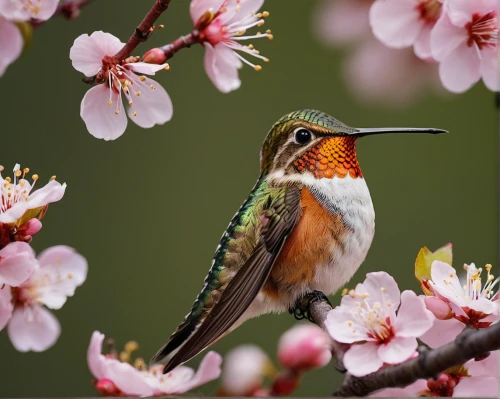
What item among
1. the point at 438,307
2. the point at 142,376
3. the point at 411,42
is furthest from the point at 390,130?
the point at 142,376

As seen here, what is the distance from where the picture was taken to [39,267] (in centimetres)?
130

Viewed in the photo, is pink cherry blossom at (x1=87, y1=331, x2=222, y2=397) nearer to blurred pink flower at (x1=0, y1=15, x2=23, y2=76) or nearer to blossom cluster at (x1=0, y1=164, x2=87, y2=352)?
blossom cluster at (x1=0, y1=164, x2=87, y2=352)

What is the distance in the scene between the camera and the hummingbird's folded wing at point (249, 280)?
1.23 meters

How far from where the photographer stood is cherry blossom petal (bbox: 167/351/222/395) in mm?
1326

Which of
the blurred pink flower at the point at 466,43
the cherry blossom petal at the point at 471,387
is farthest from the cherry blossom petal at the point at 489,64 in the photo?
the cherry blossom petal at the point at 471,387

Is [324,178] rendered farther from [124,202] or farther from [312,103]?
[124,202]

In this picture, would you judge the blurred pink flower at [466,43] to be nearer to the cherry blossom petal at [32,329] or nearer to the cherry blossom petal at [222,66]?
the cherry blossom petal at [222,66]

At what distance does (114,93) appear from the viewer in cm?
126

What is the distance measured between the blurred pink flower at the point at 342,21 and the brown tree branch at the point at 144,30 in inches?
15.9

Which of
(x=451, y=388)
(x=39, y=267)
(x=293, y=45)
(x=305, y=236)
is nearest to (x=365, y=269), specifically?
(x=305, y=236)

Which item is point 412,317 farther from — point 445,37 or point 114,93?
point 114,93

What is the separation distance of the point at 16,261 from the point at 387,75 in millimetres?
797

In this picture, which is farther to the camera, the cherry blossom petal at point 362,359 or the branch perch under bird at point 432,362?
the cherry blossom petal at point 362,359

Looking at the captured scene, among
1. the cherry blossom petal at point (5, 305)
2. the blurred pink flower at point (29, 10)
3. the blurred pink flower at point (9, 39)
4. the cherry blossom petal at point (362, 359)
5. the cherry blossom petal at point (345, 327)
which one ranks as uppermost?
the blurred pink flower at point (29, 10)
